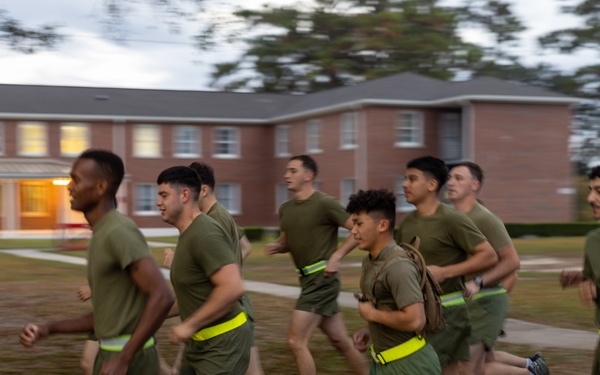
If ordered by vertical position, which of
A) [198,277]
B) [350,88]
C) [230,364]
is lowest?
[230,364]

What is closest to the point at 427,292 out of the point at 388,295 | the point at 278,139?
the point at 388,295

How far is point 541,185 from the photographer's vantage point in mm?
41188

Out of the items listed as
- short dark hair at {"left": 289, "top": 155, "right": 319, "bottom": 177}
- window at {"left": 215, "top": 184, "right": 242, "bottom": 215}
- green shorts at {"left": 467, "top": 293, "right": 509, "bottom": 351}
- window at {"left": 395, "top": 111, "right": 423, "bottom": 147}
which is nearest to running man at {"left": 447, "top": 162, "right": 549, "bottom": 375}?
green shorts at {"left": 467, "top": 293, "right": 509, "bottom": 351}

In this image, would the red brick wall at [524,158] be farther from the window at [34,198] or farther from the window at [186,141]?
the window at [34,198]

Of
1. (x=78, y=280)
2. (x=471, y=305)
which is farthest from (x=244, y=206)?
(x=471, y=305)

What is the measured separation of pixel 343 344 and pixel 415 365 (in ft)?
10.1

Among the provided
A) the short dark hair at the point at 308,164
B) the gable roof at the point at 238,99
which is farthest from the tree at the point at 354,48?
the short dark hair at the point at 308,164

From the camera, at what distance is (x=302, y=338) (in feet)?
26.1

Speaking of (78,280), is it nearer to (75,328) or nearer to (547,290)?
(547,290)

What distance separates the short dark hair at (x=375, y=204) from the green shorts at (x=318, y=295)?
9.61ft

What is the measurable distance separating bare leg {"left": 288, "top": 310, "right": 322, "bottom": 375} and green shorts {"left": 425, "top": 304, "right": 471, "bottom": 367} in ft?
A: 5.60

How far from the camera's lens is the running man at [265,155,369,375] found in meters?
8.02

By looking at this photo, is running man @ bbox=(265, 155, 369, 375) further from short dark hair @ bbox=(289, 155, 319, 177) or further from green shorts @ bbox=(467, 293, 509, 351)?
green shorts @ bbox=(467, 293, 509, 351)

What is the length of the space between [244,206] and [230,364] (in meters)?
44.8
